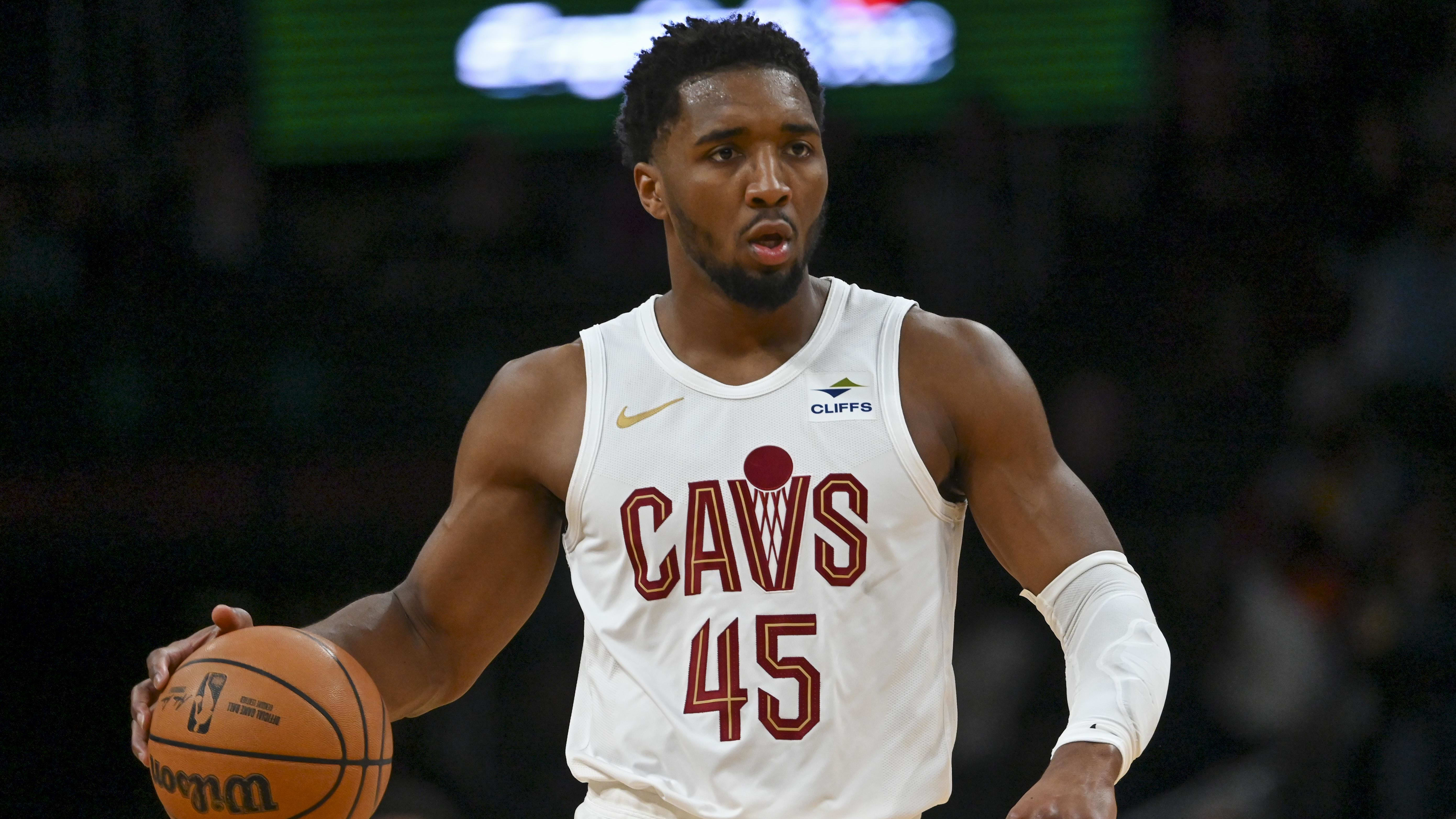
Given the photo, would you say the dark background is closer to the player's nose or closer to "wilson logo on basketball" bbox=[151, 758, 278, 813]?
"wilson logo on basketball" bbox=[151, 758, 278, 813]

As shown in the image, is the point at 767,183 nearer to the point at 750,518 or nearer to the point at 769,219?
the point at 769,219

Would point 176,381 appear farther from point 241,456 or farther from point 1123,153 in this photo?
point 1123,153

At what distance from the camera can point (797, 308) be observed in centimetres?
293

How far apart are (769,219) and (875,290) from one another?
2927mm

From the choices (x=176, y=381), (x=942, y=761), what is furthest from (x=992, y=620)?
(x=176, y=381)

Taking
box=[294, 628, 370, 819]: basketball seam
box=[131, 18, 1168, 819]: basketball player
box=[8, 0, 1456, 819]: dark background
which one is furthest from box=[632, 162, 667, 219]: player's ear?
box=[8, 0, 1456, 819]: dark background

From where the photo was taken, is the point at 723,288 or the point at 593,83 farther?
the point at 593,83

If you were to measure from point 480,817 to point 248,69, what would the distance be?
306 centimetres

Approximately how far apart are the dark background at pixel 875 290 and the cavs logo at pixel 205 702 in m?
2.59

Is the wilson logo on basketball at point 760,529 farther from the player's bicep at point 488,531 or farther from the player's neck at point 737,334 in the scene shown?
the player's bicep at point 488,531

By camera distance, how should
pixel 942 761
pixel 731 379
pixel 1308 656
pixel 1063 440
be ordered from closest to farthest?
pixel 942 761
pixel 731 379
pixel 1308 656
pixel 1063 440

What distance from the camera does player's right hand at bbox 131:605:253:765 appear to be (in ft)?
8.45

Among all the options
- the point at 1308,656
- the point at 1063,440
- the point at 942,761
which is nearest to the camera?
the point at 942,761

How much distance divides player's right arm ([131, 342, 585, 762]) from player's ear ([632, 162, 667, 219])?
1.06 feet
